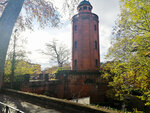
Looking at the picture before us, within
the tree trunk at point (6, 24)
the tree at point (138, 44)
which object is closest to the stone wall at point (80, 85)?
the tree at point (138, 44)

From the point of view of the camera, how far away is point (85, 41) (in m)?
20.1

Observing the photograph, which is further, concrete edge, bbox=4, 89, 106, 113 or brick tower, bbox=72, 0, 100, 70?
brick tower, bbox=72, 0, 100, 70

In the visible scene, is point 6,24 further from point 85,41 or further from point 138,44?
point 85,41

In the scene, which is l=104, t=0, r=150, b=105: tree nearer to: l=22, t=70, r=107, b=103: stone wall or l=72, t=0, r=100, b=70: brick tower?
l=22, t=70, r=107, b=103: stone wall

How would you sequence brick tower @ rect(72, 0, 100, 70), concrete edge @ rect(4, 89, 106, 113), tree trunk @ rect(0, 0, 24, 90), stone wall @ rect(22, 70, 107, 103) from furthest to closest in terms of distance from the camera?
brick tower @ rect(72, 0, 100, 70)
stone wall @ rect(22, 70, 107, 103)
tree trunk @ rect(0, 0, 24, 90)
concrete edge @ rect(4, 89, 106, 113)

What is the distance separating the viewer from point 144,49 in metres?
5.28

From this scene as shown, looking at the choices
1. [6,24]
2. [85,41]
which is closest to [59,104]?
[6,24]

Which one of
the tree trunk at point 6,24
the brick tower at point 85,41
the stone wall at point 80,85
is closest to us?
the tree trunk at point 6,24

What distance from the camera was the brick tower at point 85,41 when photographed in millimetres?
19797

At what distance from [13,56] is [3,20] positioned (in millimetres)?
6489

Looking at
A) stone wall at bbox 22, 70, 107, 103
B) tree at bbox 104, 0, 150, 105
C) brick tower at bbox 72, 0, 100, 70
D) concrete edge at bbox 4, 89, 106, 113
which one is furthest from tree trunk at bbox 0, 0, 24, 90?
brick tower at bbox 72, 0, 100, 70

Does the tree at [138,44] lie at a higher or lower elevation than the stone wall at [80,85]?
higher

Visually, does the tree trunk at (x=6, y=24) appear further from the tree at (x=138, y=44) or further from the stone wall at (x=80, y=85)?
the stone wall at (x=80, y=85)

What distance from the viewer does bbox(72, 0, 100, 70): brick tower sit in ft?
65.0
